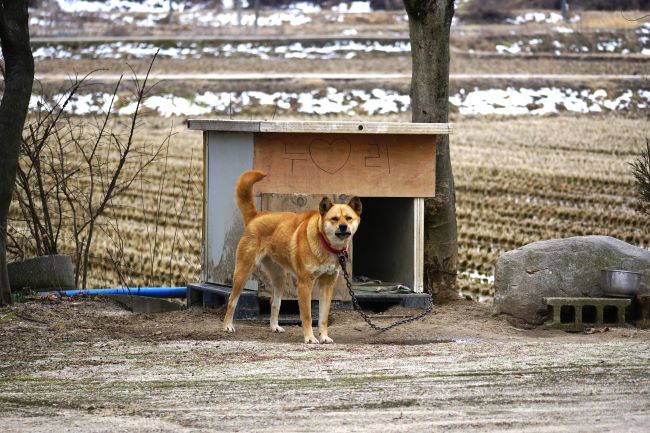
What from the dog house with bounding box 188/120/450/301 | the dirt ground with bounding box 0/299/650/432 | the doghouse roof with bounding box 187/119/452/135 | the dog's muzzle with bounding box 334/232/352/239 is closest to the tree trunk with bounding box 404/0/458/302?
the dog house with bounding box 188/120/450/301

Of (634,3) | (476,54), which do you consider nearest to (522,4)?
(634,3)

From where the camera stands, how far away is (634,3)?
6225 cm

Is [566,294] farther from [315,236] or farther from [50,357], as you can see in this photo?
[50,357]

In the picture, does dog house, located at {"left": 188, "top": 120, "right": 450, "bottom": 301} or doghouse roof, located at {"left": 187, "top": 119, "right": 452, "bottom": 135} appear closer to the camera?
doghouse roof, located at {"left": 187, "top": 119, "right": 452, "bottom": 135}

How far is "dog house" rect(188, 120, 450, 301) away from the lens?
1119 cm

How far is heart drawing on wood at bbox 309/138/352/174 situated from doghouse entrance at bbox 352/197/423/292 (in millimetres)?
904

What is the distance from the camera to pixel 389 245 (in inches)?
504

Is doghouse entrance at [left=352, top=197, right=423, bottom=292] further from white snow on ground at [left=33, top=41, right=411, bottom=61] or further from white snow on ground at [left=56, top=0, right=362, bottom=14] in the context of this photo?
white snow on ground at [left=56, top=0, right=362, bottom=14]

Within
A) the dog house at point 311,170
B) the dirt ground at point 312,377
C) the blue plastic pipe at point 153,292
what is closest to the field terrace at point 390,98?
the blue plastic pipe at point 153,292

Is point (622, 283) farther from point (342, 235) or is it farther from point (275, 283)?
point (275, 283)

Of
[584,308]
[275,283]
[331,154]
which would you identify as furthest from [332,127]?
[584,308]

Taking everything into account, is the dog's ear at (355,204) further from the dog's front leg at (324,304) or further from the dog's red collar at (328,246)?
→ the dog's front leg at (324,304)

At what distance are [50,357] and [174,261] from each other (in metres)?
6.56

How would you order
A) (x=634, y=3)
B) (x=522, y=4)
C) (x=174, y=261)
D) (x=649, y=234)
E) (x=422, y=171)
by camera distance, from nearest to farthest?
1. (x=422, y=171)
2. (x=174, y=261)
3. (x=649, y=234)
4. (x=634, y=3)
5. (x=522, y=4)
